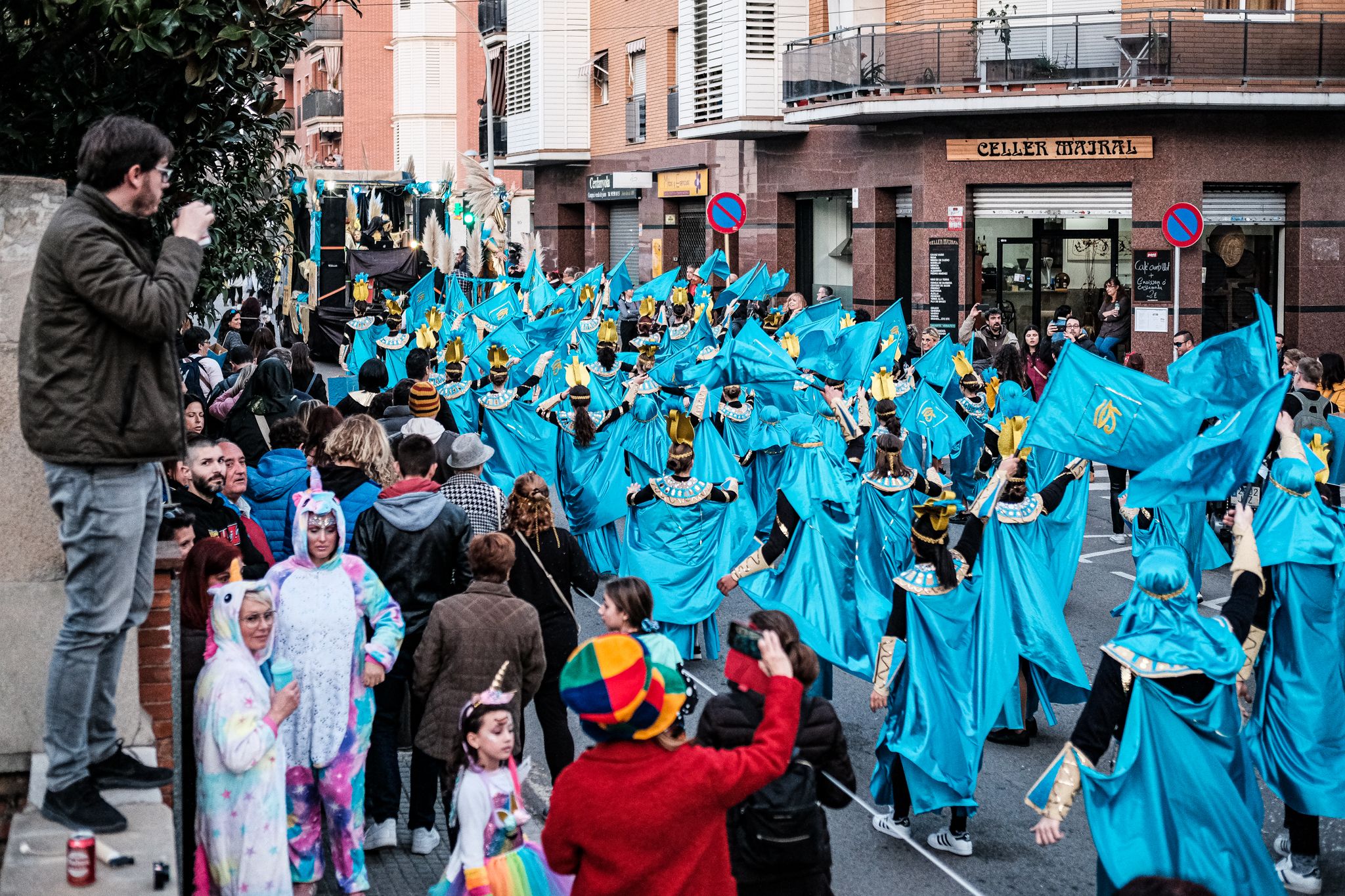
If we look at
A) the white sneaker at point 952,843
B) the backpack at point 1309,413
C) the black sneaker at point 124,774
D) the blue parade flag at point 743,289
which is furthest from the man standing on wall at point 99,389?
the blue parade flag at point 743,289

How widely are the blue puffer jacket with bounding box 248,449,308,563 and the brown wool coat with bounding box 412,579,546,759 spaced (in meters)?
2.08

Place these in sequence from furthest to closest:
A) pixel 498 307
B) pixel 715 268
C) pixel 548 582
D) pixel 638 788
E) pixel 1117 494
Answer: pixel 715 268 < pixel 498 307 < pixel 1117 494 < pixel 548 582 < pixel 638 788

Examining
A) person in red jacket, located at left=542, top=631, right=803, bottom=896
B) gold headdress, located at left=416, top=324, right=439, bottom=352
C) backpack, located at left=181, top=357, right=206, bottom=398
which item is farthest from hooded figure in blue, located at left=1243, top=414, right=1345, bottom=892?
gold headdress, located at left=416, top=324, right=439, bottom=352

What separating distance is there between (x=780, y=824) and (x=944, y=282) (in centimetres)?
2160

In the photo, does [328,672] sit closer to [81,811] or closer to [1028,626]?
[81,811]

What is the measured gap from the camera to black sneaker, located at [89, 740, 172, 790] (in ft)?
16.2

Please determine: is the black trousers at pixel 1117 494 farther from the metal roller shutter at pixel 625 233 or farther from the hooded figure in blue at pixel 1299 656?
the metal roller shutter at pixel 625 233

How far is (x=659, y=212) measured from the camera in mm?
36781

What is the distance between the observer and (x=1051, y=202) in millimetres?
25516

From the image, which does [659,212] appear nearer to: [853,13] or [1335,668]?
A: [853,13]

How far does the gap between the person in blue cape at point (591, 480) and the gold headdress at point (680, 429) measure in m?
0.74

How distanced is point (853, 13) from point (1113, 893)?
2469cm

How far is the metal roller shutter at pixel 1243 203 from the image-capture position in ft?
81.0

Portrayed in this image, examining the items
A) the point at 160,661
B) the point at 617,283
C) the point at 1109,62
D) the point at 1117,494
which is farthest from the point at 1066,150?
the point at 160,661
